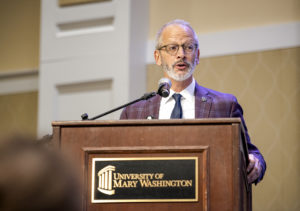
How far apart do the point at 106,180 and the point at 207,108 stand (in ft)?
2.68

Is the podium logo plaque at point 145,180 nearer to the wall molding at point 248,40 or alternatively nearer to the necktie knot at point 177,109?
the necktie knot at point 177,109

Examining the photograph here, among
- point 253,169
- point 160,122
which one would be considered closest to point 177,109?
point 253,169

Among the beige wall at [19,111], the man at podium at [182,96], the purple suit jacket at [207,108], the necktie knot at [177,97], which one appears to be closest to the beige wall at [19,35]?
the beige wall at [19,111]

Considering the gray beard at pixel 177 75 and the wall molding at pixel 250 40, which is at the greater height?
the wall molding at pixel 250 40

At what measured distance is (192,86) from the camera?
2.84m

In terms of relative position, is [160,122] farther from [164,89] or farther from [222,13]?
[222,13]

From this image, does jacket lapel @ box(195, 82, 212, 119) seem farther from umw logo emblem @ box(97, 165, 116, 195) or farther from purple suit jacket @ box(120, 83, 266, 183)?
umw logo emblem @ box(97, 165, 116, 195)

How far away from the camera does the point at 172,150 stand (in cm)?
192

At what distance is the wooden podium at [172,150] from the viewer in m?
1.88

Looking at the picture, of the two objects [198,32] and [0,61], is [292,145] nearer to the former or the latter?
[198,32]

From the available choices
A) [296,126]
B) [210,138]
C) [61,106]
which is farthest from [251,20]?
[210,138]

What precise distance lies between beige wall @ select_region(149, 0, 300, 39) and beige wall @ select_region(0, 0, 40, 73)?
111 cm

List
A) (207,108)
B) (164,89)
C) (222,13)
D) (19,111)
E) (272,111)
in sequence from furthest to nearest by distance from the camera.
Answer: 1. (19,111)
2. (222,13)
3. (272,111)
4. (207,108)
5. (164,89)

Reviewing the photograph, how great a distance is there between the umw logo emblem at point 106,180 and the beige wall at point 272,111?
1.83m
